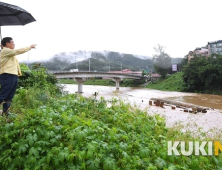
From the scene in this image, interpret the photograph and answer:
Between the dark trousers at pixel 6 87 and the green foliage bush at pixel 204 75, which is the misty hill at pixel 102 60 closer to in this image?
the green foliage bush at pixel 204 75

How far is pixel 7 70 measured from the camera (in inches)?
154

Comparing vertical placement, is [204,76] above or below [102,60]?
below

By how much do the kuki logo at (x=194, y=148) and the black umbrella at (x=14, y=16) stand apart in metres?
4.15

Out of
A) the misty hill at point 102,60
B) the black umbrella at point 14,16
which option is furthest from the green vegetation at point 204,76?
the misty hill at point 102,60

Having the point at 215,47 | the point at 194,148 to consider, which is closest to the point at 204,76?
the point at 194,148

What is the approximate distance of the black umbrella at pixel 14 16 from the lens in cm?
448

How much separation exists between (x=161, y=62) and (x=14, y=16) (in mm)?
51174

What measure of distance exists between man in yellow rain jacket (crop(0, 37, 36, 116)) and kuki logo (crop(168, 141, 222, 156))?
3155 millimetres

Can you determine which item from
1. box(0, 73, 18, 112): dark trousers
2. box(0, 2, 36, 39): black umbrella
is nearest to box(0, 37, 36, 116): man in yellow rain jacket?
box(0, 73, 18, 112): dark trousers

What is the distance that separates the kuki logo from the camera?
11.7ft

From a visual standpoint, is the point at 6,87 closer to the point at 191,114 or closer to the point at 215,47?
the point at 191,114

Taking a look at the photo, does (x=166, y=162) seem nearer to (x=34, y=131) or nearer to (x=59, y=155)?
(x=59, y=155)

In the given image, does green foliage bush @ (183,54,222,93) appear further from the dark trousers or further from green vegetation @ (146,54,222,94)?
the dark trousers

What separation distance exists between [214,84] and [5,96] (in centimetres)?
3334
